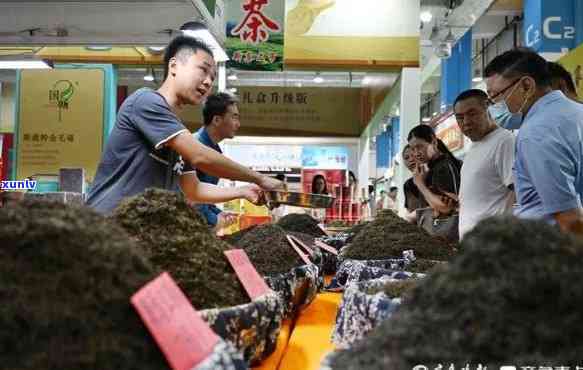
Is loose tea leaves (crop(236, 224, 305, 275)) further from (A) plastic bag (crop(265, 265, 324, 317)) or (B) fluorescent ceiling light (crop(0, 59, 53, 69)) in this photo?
(B) fluorescent ceiling light (crop(0, 59, 53, 69))

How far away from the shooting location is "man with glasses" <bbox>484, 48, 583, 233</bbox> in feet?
5.79

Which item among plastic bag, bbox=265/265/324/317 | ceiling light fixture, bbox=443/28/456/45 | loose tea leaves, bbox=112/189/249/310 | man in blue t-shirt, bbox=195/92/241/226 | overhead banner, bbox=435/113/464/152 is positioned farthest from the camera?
ceiling light fixture, bbox=443/28/456/45

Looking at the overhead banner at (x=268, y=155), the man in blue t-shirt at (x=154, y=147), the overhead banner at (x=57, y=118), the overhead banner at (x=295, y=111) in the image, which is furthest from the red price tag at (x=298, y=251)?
the overhead banner at (x=268, y=155)

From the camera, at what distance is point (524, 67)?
2.10 meters

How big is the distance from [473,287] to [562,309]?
9cm

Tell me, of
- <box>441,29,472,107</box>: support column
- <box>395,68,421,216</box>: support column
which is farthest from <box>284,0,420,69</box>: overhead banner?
<box>441,29,472,107</box>: support column

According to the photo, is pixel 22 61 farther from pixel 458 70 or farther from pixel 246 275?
pixel 458 70

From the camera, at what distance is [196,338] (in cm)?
59

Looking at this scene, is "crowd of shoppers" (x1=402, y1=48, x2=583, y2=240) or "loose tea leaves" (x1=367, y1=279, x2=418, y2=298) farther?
"crowd of shoppers" (x1=402, y1=48, x2=583, y2=240)

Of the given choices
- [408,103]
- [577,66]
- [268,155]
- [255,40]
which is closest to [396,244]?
[577,66]

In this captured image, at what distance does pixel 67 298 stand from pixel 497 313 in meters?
0.41

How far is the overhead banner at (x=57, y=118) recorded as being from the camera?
17.7 ft

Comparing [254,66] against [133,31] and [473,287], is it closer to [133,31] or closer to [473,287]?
[133,31]

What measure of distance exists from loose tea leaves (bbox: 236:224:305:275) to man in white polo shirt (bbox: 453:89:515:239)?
1.14m
